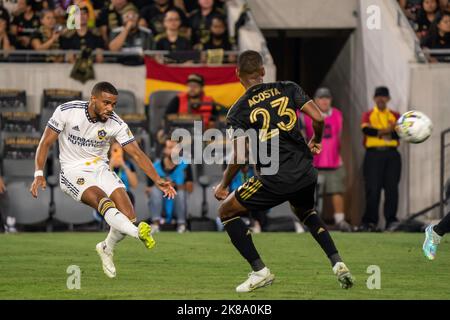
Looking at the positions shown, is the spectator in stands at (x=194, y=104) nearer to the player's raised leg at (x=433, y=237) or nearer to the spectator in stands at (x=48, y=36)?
the spectator in stands at (x=48, y=36)

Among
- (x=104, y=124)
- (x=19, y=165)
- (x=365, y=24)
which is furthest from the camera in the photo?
(x=365, y=24)

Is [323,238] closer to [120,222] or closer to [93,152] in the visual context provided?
[120,222]

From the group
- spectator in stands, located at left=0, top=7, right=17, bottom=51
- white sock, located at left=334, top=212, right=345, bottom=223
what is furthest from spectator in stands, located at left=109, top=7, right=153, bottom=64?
white sock, located at left=334, top=212, right=345, bottom=223

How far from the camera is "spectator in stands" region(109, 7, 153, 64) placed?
22.0 m

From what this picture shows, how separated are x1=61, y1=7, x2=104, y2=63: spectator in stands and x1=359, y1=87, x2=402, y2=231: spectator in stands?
5146mm

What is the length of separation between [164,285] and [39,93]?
35.8 feet

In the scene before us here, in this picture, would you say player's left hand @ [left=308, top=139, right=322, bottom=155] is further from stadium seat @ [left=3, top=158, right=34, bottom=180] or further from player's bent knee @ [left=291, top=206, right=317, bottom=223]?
stadium seat @ [left=3, top=158, right=34, bottom=180]

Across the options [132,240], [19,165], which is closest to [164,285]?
[132,240]

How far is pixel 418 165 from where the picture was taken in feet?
70.7

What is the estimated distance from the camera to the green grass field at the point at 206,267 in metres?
10.9

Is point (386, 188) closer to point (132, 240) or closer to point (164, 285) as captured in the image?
point (132, 240)

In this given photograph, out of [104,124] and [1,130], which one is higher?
[104,124]

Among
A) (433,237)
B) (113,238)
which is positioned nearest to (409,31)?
(433,237)

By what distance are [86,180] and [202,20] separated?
10597mm
